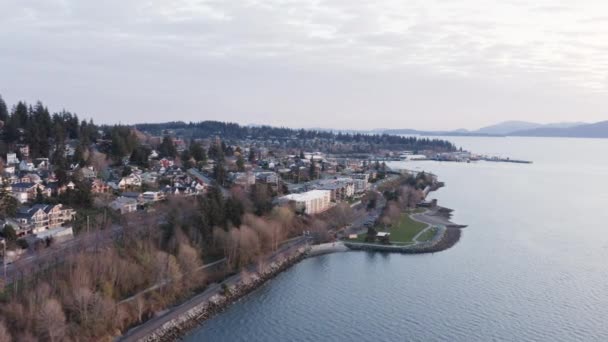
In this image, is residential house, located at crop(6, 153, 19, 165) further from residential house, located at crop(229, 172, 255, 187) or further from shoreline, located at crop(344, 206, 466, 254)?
shoreline, located at crop(344, 206, 466, 254)

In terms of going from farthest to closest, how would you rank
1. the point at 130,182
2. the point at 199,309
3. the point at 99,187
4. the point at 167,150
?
the point at 167,150, the point at 130,182, the point at 99,187, the point at 199,309

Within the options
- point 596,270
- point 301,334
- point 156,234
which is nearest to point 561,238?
point 596,270

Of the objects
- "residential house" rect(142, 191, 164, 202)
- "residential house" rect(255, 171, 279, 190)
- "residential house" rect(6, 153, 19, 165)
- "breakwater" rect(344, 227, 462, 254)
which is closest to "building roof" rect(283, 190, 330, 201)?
"residential house" rect(255, 171, 279, 190)

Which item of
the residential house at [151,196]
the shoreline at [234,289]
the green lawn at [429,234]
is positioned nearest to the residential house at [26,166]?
the residential house at [151,196]

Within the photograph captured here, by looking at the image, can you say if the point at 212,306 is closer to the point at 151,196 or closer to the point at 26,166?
the point at 151,196

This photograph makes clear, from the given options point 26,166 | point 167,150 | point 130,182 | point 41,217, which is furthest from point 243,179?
point 41,217

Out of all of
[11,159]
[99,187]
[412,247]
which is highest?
[11,159]
